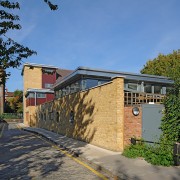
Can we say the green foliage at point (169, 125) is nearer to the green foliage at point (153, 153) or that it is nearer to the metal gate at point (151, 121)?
the green foliage at point (153, 153)

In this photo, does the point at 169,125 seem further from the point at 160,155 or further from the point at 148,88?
the point at 148,88

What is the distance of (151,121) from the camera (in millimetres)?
12555

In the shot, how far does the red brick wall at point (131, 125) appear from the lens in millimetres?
12902

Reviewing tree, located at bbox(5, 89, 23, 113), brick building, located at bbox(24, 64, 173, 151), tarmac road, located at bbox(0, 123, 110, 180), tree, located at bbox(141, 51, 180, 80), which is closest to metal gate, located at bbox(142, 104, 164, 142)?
brick building, located at bbox(24, 64, 173, 151)

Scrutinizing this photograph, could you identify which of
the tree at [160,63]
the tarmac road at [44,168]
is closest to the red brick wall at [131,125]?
the tarmac road at [44,168]

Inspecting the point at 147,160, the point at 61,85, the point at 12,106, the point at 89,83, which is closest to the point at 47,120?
the point at 61,85

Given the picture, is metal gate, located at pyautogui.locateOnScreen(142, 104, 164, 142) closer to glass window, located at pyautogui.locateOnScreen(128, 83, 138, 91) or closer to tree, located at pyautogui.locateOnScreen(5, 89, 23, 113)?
glass window, located at pyautogui.locateOnScreen(128, 83, 138, 91)

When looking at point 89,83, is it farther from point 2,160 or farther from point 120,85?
point 2,160

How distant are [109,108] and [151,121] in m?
2.49

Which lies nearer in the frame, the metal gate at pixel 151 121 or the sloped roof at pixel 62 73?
the metal gate at pixel 151 121

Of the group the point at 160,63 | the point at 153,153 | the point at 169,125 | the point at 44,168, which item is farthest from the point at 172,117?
the point at 160,63

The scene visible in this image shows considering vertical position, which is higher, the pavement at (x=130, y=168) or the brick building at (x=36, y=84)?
the brick building at (x=36, y=84)

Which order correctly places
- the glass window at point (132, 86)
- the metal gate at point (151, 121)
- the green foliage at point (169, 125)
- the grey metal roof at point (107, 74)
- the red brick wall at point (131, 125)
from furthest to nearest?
the glass window at point (132, 86)
the grey metal roof at point (107, 74)
the red brick wall at point (131, 125)
the metal gate at point (151, 121)
the green foliage at point (169, 125)

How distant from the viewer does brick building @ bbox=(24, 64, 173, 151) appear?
12.9 m
